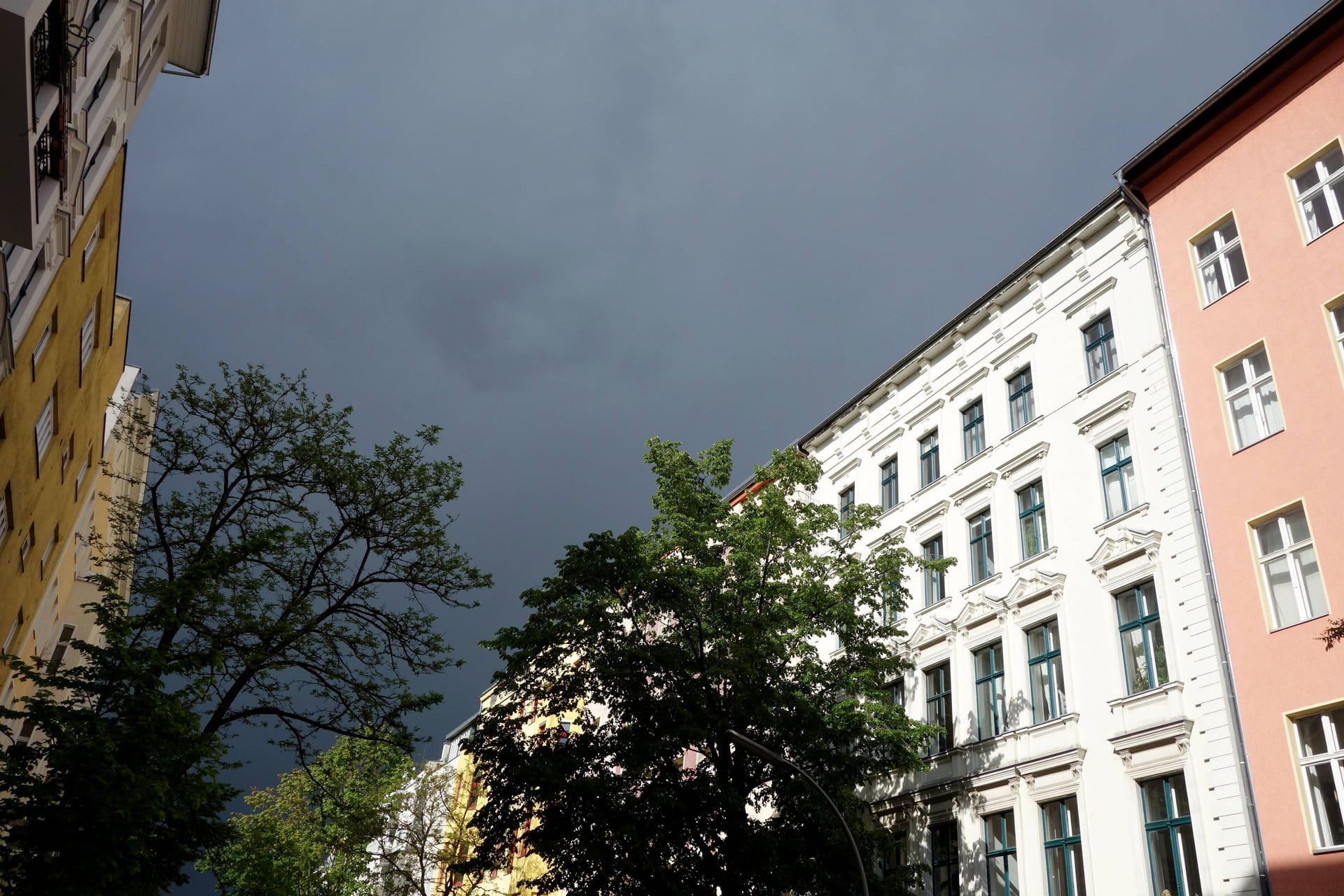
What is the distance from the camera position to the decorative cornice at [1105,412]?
2270 cm

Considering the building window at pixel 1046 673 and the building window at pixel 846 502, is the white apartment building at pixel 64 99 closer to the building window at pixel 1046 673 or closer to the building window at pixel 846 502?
the building window at pixel 1046 673

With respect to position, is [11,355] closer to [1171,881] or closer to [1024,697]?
[1024,697]

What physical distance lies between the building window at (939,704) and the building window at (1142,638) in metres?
5.23

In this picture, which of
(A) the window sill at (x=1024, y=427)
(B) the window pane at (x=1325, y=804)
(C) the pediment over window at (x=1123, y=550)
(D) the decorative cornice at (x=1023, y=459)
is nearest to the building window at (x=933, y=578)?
(D) the decorative cornice at (x=1023, y=459)

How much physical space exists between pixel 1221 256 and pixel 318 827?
41069 millimetres

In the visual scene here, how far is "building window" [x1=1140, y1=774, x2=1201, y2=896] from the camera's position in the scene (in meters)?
17.5

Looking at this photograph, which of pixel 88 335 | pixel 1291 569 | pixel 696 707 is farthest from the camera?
pixel 88 335

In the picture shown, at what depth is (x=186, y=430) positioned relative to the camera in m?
22.0

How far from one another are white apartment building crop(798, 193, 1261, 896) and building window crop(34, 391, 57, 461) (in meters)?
21.8

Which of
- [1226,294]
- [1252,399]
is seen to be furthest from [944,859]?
[1226,294]

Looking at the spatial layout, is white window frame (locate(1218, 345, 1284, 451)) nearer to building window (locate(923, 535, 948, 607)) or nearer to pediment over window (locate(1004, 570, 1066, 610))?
pediment over window (locate(1004, 570, 1066, 610))

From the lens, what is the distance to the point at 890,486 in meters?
31.6

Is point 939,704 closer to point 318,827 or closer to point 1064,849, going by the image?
point 1064,849

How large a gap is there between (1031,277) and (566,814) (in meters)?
18.7
